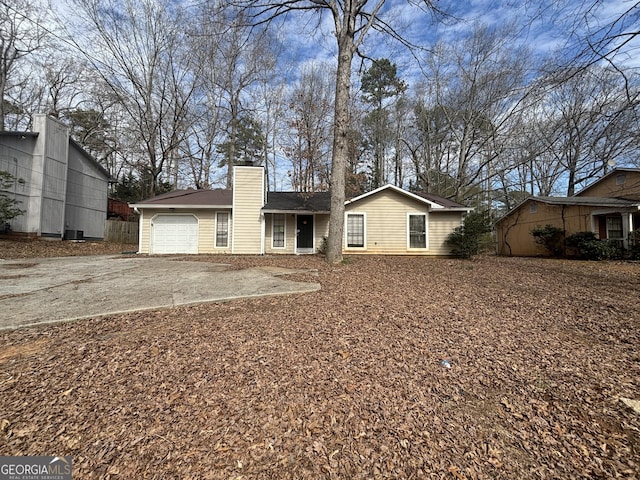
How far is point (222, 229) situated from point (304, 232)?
383 cm

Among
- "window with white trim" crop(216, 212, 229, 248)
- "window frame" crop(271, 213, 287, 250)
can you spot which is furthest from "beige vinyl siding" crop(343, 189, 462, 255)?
"window with white trim" crop(216, 212, 229, 248)

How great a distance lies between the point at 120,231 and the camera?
57.0 ft

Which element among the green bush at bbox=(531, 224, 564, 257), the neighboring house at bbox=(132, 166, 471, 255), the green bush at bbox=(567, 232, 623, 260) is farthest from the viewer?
the green bush at bbox=(531, 224, 564, 257)

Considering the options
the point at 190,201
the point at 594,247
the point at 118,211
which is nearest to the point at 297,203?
the point at 190,201

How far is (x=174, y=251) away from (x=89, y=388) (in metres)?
11.6

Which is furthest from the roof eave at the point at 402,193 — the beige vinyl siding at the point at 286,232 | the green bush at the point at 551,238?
the green bush at the point at 551,238

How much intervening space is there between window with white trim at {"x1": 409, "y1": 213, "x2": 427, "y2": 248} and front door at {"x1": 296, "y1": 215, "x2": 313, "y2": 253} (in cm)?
479

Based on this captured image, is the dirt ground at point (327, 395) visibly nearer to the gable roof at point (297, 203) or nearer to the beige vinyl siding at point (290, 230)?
the gable roof at point (297, 203)

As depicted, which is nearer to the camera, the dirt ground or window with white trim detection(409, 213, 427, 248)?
the dirt ground

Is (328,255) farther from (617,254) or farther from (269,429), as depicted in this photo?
(617,254)

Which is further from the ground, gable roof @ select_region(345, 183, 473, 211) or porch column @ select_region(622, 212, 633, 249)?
gable roof @ select_region(345, 183, 473, 211)

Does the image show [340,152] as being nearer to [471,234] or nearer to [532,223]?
[471,234]

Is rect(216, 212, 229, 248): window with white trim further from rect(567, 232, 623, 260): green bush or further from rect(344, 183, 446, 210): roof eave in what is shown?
rect(567, 232, 623, 260): green bush

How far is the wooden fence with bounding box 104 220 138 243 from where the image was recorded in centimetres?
1695
